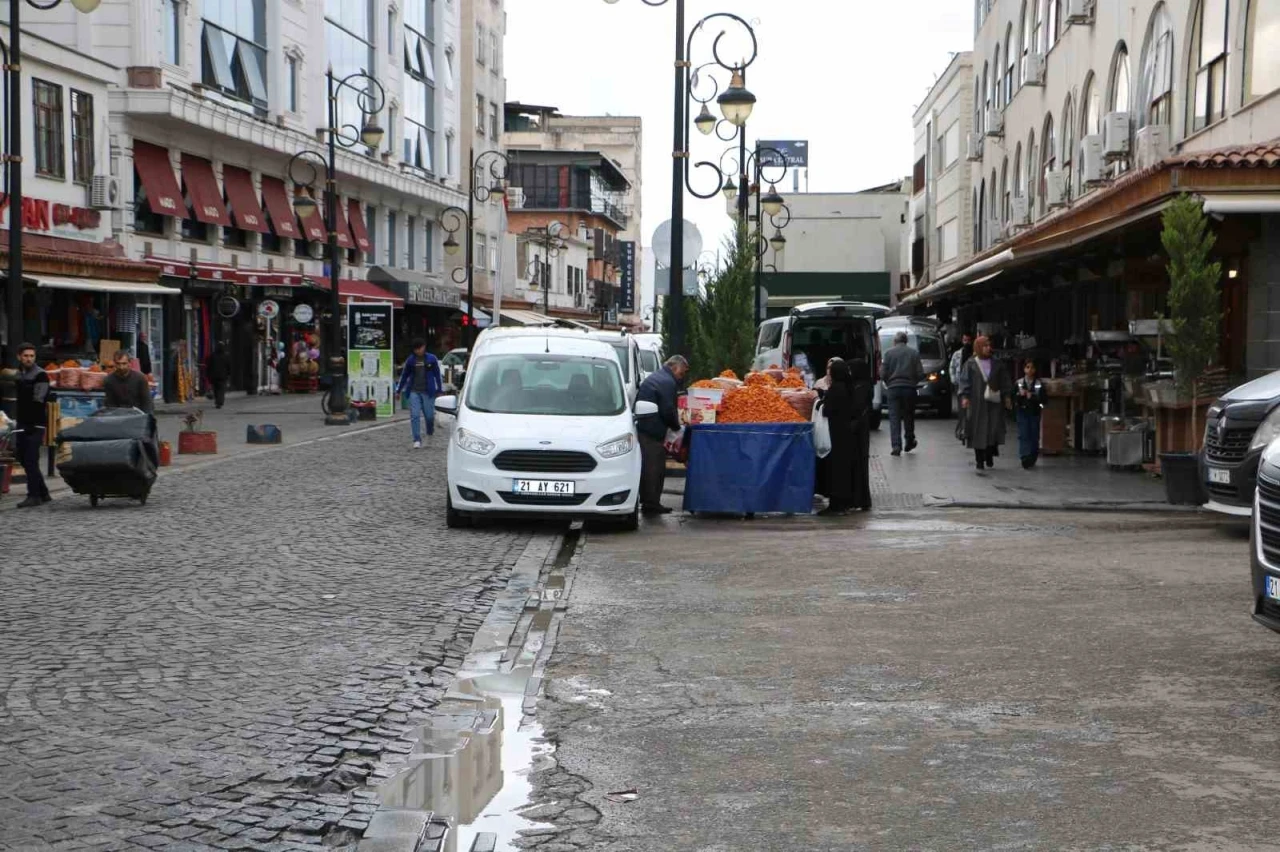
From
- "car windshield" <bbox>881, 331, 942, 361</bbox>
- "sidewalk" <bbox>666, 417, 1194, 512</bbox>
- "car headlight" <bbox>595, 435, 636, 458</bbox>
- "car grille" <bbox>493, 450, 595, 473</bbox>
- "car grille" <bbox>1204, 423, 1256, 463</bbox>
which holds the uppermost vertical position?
"car windshield" <bbox>881, 331, 942, 361</bbox>

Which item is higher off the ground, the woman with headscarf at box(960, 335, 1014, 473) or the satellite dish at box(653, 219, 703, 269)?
the satellite dish at box(653, 219, 703, 269)

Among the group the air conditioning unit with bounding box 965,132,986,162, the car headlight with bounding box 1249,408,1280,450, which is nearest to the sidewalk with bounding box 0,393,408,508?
the car headlight with bounding box 1249,408,1280,450

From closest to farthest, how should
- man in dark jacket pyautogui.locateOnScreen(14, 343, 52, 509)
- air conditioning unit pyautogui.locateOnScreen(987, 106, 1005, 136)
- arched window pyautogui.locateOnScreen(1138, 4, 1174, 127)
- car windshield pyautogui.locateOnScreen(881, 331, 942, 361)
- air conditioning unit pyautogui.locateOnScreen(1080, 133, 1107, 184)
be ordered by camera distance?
1. man in dark jacket pyautogui.locateOnScreen(14, 343, 52, 509)
2. arched window pyautogui.locateOnScreen(1138, 4, 1174, 127)
3. air conditioning unit pyautogui.locateOnScreen(1080, 133, 1107, 184)
4. car windshield pyautogui.locateOnScreen(881, 331, 942, 361)
5. air conditioning unit pyautogui.locateOnScreen(987, 106, 1005, 136)

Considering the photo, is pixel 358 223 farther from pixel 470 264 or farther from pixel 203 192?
pixel 203 192

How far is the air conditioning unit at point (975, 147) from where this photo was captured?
50.2 meters

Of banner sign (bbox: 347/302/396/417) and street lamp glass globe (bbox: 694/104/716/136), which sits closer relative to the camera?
street lamp glass globe (bbox: 694/104/716/136)

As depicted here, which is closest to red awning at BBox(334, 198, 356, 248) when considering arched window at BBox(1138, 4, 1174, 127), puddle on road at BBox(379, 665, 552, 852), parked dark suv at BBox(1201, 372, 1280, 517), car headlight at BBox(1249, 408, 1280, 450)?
arched window at BBox(1138, 4, 1174, 127)

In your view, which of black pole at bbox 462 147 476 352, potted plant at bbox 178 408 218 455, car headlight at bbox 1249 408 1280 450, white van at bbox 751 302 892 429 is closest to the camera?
car headlight at bbox 1249 408 1280 450

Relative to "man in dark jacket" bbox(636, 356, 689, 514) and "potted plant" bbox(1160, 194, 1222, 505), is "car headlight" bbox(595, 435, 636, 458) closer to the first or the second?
"man in dark jacket" bbox(636, 356, 689, 514)

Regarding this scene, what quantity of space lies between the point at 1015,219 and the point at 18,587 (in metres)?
33.8

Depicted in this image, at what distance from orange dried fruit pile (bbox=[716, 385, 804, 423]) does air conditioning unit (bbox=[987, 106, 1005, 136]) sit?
31.1m

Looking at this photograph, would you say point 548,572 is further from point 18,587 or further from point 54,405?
point 54,405

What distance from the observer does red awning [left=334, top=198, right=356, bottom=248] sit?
174 feet

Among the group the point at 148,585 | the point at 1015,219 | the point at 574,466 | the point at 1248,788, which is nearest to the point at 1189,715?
the point at 1248,788
